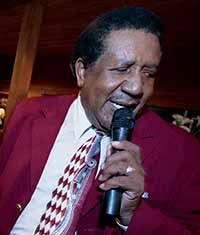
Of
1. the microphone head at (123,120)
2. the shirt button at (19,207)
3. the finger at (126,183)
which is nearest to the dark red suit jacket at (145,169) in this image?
the shirt button at (19,207)

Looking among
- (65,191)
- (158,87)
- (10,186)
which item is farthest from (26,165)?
(158,87)

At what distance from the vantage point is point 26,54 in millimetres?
2701

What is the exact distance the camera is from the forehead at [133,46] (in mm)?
999

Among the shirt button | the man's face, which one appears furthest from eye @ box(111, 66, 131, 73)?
the shirt button

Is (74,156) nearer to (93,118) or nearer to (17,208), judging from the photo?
(93,118)

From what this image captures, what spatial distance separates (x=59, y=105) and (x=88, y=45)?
0.31 meters

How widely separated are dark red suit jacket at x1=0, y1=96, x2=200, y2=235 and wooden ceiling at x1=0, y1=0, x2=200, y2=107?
4.28 ft

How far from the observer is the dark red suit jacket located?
992 millimetres

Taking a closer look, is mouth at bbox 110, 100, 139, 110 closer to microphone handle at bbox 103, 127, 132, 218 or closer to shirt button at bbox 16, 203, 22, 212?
microphone handle at bbox 103, 127, 132, 218

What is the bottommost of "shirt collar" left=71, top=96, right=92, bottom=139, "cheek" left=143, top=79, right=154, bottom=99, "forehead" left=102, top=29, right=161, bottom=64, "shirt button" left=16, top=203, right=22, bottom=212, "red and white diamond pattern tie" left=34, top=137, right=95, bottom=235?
"shirt button" left=16, top=203, right=22, bottom=212

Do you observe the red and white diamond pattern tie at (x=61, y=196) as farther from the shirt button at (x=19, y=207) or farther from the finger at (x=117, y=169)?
the finger at (x=117, y=169)

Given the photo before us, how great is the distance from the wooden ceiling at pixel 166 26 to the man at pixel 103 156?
132cm

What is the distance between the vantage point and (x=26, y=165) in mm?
1213

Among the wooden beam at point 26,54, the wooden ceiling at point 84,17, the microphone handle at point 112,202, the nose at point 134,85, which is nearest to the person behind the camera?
the microphone handle at point 112,202
